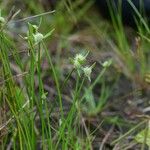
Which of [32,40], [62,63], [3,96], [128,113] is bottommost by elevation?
[128,113]

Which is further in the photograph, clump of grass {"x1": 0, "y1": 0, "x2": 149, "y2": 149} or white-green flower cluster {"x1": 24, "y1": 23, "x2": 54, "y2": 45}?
clump of grass {"x1": 0, "y1": 0, "x2": 149, "y2": 149}

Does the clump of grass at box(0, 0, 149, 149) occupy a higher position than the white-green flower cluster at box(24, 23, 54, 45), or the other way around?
the white-green flower cluster at box(24, 23, 54, 45)

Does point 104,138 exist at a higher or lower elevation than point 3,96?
lower

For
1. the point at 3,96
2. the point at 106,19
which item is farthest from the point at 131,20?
the point at 3,96

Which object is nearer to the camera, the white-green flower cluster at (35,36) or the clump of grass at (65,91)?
the white-green flower cluster at (35,36)

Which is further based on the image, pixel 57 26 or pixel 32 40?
pixel 57 26

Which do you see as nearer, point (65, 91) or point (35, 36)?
point (35, 36)

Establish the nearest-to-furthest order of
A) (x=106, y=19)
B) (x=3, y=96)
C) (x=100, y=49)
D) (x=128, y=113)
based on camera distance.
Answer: (x=3, y=96) < (x=128, y=113) < (x=100, y=49) < (x=106, y=19)

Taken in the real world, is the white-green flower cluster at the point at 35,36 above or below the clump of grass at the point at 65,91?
above

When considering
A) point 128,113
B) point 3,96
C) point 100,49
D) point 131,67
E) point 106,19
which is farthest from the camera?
point 106,19

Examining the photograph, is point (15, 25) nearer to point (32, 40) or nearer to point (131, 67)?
point (131, 67)

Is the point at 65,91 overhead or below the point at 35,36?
below
